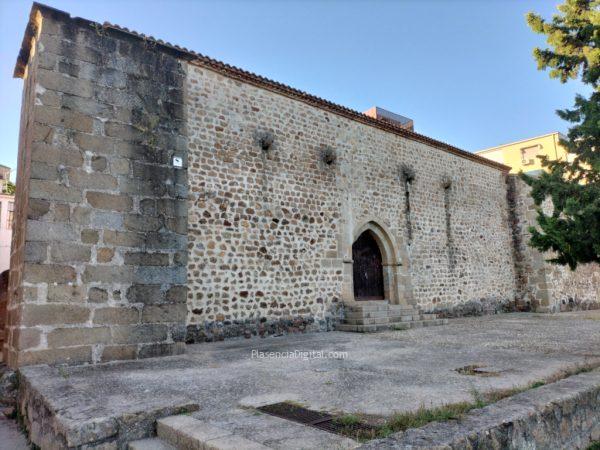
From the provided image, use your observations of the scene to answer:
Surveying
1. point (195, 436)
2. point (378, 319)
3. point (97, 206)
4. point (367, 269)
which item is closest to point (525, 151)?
point (367, 269)

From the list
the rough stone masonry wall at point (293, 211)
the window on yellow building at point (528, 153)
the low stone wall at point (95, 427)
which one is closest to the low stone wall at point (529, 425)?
the low stone wall at point (95, 427)

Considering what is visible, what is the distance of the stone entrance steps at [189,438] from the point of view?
2215mm

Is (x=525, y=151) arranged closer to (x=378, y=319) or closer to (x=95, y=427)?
(x=378, y=319)

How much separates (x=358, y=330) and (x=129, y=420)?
7.02m

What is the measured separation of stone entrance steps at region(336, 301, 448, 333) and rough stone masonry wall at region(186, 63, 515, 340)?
0.39m

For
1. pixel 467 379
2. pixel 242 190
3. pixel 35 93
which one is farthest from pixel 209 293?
pixel 467 379

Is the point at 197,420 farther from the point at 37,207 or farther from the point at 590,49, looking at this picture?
the point at 590,49

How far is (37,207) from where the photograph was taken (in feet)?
16.1

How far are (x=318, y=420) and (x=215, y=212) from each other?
19.5 ft

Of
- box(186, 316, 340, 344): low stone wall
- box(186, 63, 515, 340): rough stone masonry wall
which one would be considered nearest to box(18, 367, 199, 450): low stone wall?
box(186, 316, 340, 344): low stone wall

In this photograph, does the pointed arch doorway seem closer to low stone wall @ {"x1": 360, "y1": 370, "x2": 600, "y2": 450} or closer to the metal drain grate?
low stone wall @ {"x1": 360, "y1": 370, "x2": 600, "y2": 450}

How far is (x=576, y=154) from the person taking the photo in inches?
245

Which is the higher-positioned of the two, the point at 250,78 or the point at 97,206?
the point at 250,78

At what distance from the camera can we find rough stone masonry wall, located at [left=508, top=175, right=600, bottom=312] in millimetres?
15133
